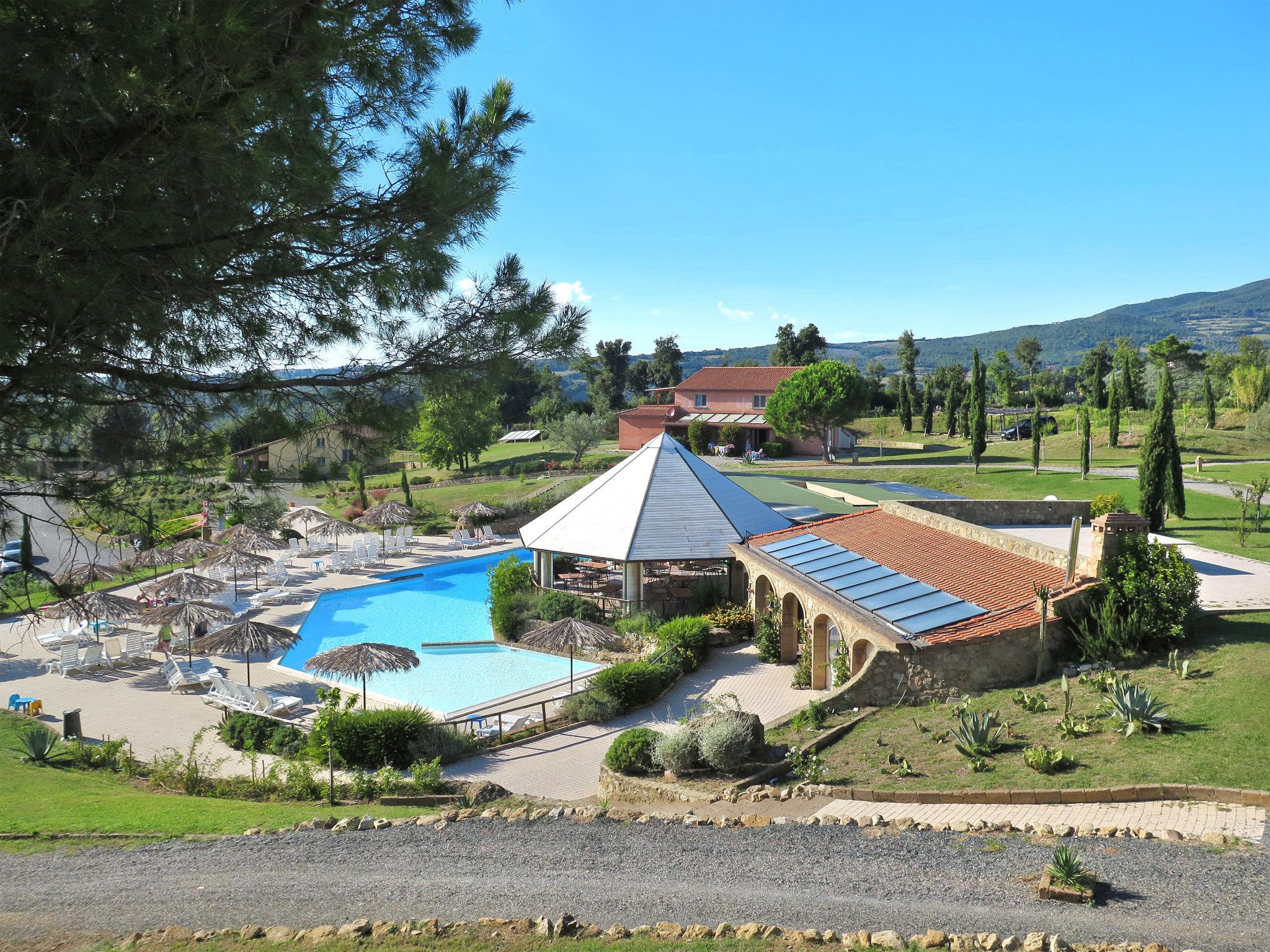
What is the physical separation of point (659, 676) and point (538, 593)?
302 inches

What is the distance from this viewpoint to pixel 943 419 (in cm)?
7112

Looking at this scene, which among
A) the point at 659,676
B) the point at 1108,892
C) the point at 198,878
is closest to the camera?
the point at 1108,892

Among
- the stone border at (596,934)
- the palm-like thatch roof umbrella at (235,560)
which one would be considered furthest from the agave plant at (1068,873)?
the palm-like thatch roof umbrella at (235,560)

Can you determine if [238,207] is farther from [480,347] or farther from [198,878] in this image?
[198,878]

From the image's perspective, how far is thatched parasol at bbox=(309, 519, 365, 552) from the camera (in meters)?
34.8

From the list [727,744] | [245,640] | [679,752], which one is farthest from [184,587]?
[727,744]

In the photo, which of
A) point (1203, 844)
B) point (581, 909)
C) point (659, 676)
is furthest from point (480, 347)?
point (659, 676)

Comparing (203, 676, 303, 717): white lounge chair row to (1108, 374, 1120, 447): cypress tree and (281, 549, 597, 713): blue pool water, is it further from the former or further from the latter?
(1108, 374, 1120, 447): cypress tree

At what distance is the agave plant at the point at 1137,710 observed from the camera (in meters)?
10.4

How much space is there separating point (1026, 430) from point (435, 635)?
178 ft

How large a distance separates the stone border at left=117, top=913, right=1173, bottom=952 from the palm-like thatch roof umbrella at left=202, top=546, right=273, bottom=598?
2036 cm

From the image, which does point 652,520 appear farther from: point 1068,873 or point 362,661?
point 1068,873

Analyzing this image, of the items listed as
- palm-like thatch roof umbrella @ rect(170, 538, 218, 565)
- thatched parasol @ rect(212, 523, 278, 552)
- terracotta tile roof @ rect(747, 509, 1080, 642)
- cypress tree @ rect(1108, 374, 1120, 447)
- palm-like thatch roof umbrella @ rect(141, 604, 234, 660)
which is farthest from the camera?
cypress tree @ rect(1108, 374, 1120, 447)

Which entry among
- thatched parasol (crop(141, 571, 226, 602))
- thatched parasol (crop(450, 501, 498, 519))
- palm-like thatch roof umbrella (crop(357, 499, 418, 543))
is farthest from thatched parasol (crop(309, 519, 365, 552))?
thatched parasol (crop(141, 571, 226, 602))
